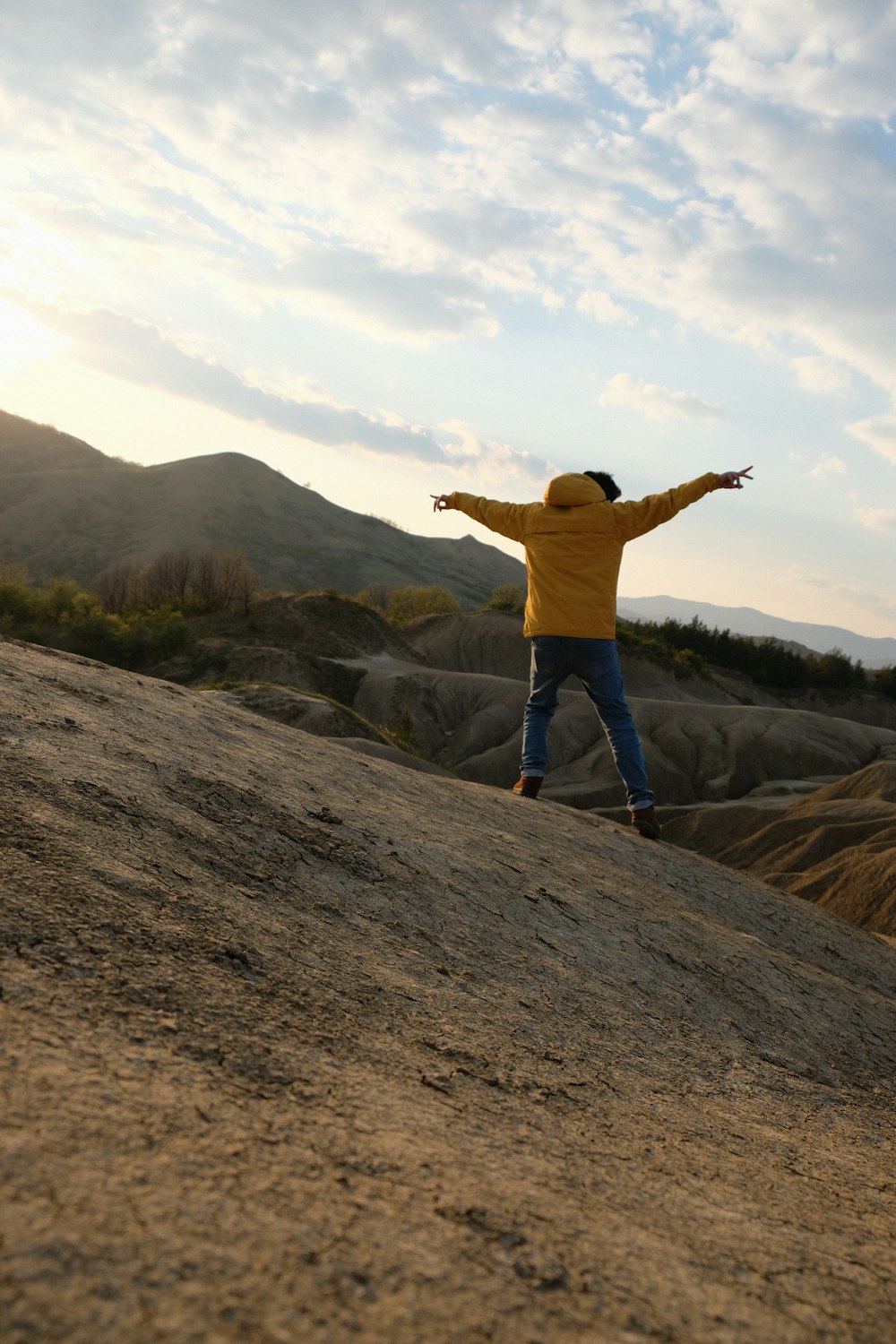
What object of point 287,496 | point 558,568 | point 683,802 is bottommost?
point 683,802

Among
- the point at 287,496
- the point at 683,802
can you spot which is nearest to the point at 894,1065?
the point at 683,802

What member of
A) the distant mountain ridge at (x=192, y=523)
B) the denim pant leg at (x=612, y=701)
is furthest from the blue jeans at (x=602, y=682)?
the distant mountain ridge at (x=192, y=523)

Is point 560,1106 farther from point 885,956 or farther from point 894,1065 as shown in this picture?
point 885,956

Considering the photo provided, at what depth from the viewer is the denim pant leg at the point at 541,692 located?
21.6ft

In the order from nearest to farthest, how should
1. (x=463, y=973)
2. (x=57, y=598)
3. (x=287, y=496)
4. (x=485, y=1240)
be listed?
(x=485, y=1240) < (x=463, y=973) < (x=57, y=598) < (x=287, y=496)

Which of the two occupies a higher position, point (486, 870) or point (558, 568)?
point (558, 568)

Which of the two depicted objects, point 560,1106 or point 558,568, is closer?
point 560,1106

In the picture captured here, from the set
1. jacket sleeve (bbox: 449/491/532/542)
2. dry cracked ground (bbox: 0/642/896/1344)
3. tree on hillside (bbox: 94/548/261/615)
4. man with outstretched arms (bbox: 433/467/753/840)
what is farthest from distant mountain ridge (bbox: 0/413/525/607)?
dry cracked ground (bbox: 0/642/896/1344)

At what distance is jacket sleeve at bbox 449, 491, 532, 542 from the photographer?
674cm

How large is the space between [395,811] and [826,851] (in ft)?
33.3

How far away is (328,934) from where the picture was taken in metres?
3.04

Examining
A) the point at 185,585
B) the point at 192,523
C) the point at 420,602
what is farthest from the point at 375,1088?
the point at 192,523

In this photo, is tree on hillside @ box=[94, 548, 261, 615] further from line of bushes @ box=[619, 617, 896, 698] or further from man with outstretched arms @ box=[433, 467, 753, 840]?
man with outstretched arms @ box=[433, 467, 753, 840]

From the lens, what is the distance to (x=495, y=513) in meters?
6.82
